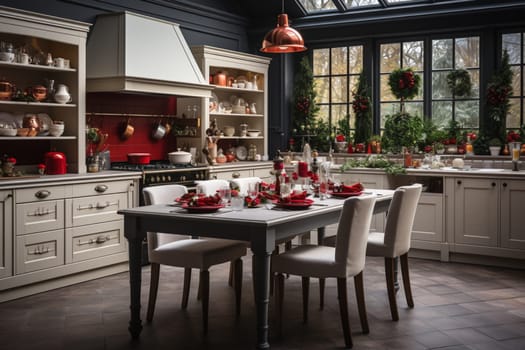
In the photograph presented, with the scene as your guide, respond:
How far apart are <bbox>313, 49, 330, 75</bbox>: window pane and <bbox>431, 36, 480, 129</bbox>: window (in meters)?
1.40

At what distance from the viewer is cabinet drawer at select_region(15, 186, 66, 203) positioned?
492 cm

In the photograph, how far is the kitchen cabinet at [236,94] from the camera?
716 centimetres

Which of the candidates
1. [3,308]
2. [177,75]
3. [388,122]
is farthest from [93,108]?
[388,122]

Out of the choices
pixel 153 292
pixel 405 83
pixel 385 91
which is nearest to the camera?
pixel 153 292

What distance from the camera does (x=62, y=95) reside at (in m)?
5.62

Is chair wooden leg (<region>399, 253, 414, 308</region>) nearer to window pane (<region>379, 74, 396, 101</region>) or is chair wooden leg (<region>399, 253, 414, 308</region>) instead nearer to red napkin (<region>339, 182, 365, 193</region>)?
red napkin (<region>339, 182, 365, 193</region>)

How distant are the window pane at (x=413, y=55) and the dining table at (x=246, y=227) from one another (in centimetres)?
389

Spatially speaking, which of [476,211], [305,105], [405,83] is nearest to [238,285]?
[476,211]

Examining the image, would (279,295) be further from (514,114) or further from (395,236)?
(514,114)

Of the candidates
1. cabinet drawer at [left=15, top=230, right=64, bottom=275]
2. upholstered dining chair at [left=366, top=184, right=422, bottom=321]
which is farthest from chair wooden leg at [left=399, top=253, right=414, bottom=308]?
cabinet drawer at [left=15, top=230, right=64, bottom=275]

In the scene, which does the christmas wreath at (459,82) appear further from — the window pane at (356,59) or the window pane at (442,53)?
the window pane at (356,59)

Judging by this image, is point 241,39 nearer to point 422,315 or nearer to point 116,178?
point 116,178

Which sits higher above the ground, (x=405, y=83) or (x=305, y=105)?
(x=405, y=83)

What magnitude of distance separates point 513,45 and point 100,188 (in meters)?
4.66
